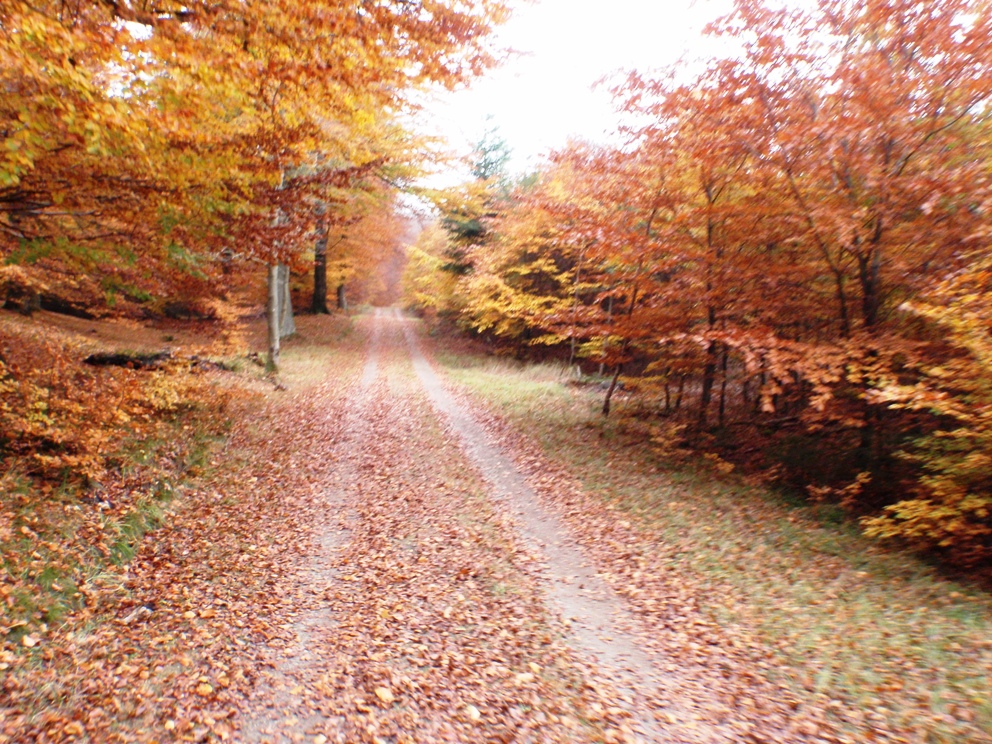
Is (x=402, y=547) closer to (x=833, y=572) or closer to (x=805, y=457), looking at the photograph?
(x=833, y=572)

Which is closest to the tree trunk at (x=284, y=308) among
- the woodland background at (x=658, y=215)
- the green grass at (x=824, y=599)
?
the woodland background at (x=658, y=215)

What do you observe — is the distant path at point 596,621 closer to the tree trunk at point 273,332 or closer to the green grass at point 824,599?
the green grass at point 824,599

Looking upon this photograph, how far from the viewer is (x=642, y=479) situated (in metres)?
10.3

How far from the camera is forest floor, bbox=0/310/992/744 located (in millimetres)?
4336

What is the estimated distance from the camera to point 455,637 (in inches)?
219

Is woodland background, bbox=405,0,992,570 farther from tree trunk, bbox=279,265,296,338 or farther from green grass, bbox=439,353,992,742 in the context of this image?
tree trunk, bbox=279,265,296,338

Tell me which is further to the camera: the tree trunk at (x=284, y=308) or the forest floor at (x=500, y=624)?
the tree trunk at (x=284, y=308)

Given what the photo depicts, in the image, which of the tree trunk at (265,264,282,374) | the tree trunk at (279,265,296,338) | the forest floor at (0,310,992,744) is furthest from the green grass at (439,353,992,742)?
the tree trunk at (279,265,296,338)

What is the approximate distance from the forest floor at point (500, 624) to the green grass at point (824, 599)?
0.03 metres

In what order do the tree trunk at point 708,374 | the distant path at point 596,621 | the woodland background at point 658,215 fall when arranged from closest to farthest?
the distant path at point 596,621, the woodland background at point 658,215, the tree trunk at point 708,374

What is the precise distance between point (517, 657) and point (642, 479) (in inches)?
220

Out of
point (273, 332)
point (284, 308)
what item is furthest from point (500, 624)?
point (284, 308)

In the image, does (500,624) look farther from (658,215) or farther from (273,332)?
(273,332)

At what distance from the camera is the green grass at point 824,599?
439cm
